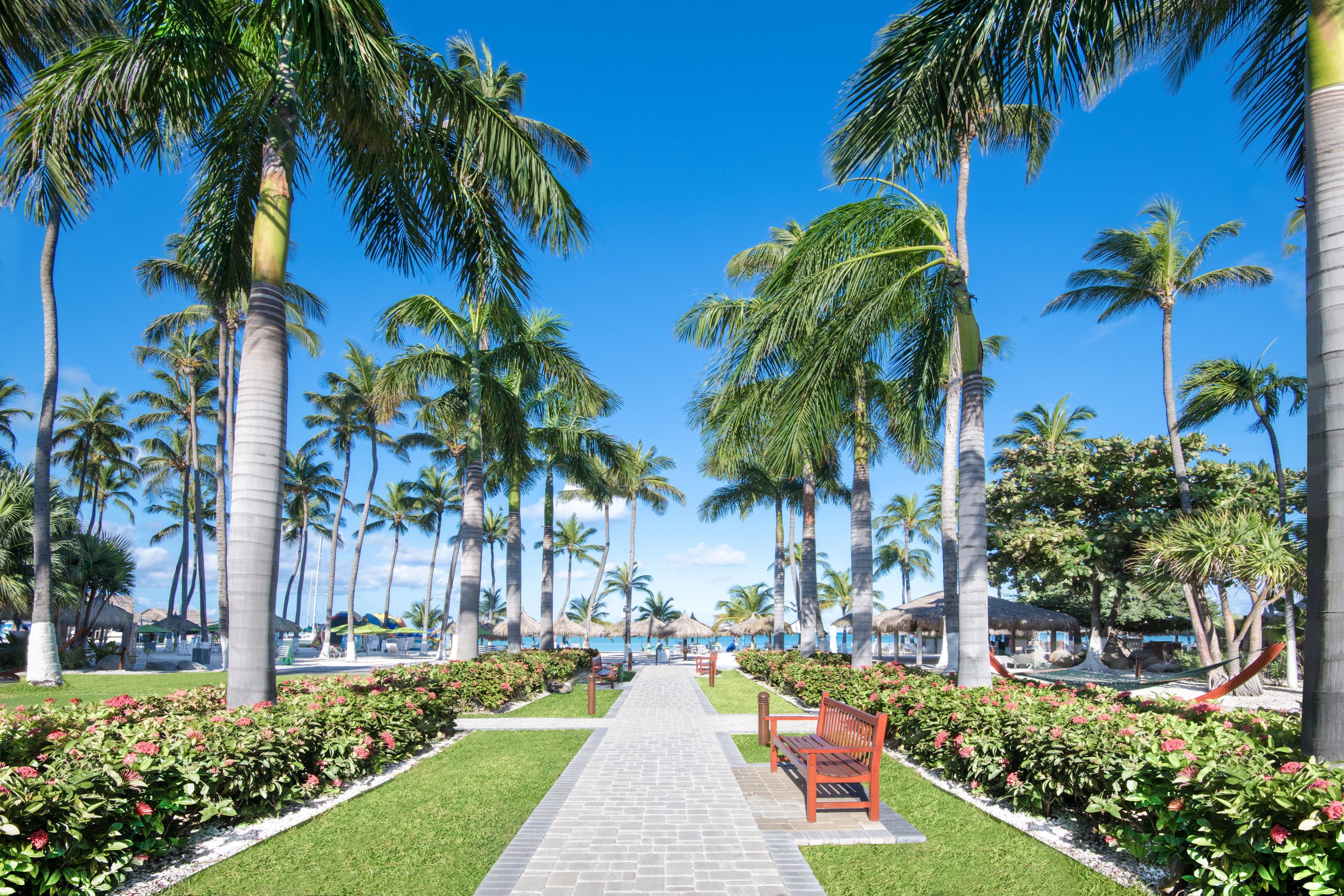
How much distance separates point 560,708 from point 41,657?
1281 cm

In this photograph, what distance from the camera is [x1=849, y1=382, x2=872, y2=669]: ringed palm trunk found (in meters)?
15.0

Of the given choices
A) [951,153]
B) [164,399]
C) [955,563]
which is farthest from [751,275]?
[164,399]

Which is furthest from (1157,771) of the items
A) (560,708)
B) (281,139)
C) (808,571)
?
(808,571)

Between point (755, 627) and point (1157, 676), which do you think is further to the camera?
point (755, 627)

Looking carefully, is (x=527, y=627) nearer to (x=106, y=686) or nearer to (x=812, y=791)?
(x=106, y=686)

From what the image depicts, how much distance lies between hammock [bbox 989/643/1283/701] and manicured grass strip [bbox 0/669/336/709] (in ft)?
42.2

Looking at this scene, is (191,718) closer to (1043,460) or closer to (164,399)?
(1043,460)

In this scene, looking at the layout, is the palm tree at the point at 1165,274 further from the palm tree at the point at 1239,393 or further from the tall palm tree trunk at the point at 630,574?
the tall palm tree trunk at the point at 630,574

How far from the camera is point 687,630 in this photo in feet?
138

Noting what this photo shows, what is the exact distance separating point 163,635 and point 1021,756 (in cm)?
7188

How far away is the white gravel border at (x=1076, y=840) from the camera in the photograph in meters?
4.59

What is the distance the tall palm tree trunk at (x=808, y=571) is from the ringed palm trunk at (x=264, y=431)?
15.4m

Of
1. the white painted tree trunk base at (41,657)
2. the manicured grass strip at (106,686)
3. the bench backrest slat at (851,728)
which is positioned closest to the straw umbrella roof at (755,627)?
the manicured grass strip at (106,686)

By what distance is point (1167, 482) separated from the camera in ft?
79.6
